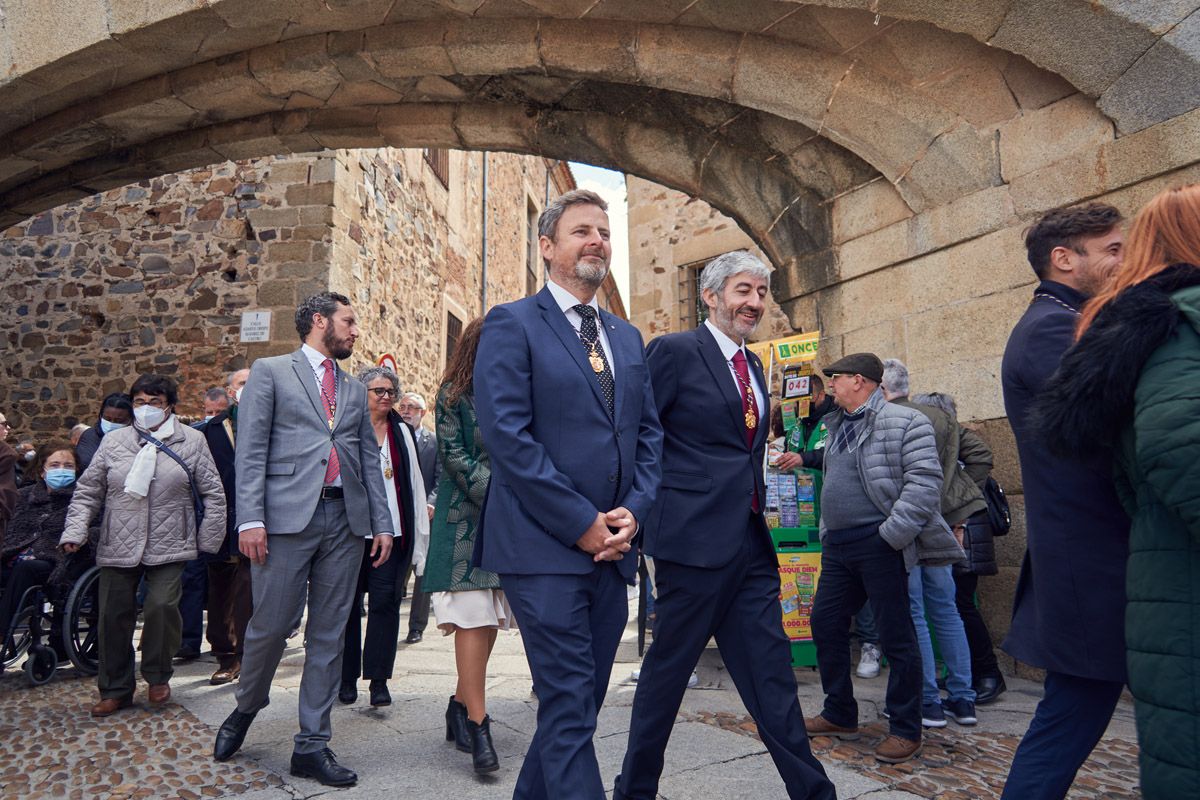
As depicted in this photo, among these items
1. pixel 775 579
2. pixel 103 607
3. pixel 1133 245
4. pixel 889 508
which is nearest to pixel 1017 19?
pixel 889 508

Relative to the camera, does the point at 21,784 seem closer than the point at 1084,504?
No

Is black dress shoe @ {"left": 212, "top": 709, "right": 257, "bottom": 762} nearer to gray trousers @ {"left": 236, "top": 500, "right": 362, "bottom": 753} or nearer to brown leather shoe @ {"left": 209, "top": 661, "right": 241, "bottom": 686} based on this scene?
gray trousers @ {"left": 236, "top": 500, "right": 362, "bottom": 753}

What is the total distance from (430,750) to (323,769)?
0.55 metres

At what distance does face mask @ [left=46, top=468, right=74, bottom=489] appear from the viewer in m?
5.55

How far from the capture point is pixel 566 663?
2062 mm

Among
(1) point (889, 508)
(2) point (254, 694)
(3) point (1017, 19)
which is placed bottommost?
(2) point (254, 694)

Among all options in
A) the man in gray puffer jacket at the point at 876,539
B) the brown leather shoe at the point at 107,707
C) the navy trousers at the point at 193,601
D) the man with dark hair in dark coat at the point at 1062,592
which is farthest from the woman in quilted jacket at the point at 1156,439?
the navy trousers at the point at 193,601

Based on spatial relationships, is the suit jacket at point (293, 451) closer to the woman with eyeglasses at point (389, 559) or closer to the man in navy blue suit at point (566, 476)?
the woman with eyeglasses at point (389, 559)

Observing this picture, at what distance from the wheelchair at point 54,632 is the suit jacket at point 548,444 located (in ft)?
13.2

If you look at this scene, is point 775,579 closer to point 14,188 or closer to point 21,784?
point 21,784

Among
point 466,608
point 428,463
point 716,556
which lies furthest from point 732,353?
point 428,463

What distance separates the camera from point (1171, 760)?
A: 5.15 feet

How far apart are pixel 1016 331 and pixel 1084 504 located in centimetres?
52

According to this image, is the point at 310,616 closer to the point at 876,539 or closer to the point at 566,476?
the point at 566,476
